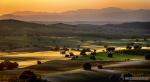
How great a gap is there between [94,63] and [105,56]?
1396cm

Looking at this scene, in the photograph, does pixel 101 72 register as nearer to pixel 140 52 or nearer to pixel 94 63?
pixel 94 63

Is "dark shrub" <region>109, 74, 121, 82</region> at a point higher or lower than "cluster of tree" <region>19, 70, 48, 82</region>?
lower

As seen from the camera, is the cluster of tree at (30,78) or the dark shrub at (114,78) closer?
the cluster of tree at (30,78)

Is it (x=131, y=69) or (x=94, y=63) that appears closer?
(x=131, y=69)

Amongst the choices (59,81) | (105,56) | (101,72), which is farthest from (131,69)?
(105,56)

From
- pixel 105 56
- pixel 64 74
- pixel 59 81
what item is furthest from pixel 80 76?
pixel 105 56

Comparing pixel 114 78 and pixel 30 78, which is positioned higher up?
pixel 30 78

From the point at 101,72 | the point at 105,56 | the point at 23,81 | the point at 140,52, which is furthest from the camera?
the point at 140,52

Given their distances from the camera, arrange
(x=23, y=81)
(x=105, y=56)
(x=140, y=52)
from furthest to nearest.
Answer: (x=140, y=52) → (x=105, y=56) → (x=23, y=81)

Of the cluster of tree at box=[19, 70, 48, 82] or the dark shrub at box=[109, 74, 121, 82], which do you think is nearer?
the cluster of tree at box=[19, 70, 48, 82]

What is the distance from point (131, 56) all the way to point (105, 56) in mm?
6547

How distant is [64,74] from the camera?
49875mm

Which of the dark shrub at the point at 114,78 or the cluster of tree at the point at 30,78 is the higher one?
the cluster of tree at the point at 30,78

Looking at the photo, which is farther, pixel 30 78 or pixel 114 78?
pixel 114 78
